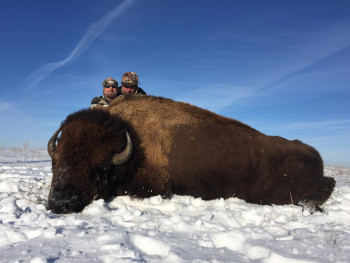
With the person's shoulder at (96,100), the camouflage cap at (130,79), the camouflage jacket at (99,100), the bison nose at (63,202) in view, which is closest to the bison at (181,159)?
the bison nose at (63,202)

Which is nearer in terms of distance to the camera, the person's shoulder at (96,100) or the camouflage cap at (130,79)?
the camouflage cap at (130,79)

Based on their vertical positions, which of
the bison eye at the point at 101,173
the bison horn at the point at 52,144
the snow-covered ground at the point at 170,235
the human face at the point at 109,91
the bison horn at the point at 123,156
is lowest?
the snow-covered ground at the point at 170,235

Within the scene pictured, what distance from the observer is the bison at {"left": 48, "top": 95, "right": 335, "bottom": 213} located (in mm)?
3881

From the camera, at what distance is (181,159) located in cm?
448

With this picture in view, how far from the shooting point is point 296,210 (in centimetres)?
371

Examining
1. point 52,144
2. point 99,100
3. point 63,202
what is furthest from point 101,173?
point 99,100

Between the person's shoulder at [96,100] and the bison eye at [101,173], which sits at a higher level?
the person's shoulder at [96,100]

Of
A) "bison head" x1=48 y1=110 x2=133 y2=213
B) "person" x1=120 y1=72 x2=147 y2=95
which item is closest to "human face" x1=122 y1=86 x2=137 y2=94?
"person" x1=120 y1=72 x2=147 y2=95

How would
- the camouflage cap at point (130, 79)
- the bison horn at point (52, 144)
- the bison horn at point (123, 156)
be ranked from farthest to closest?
the camouflage cap at point (130, 79) < the bison horn at point (52, 144) < the bison horn at point (123, 156)

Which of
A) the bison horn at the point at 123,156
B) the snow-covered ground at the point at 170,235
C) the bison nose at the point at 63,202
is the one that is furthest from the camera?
the bison horn at the point at 123,156

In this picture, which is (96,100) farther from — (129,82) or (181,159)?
(181,159)

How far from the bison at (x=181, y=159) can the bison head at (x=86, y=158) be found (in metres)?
0.01

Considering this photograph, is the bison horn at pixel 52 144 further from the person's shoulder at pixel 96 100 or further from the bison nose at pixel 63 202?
the person's shoulder at pixel 96 100

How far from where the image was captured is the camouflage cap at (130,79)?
23.4 feet
